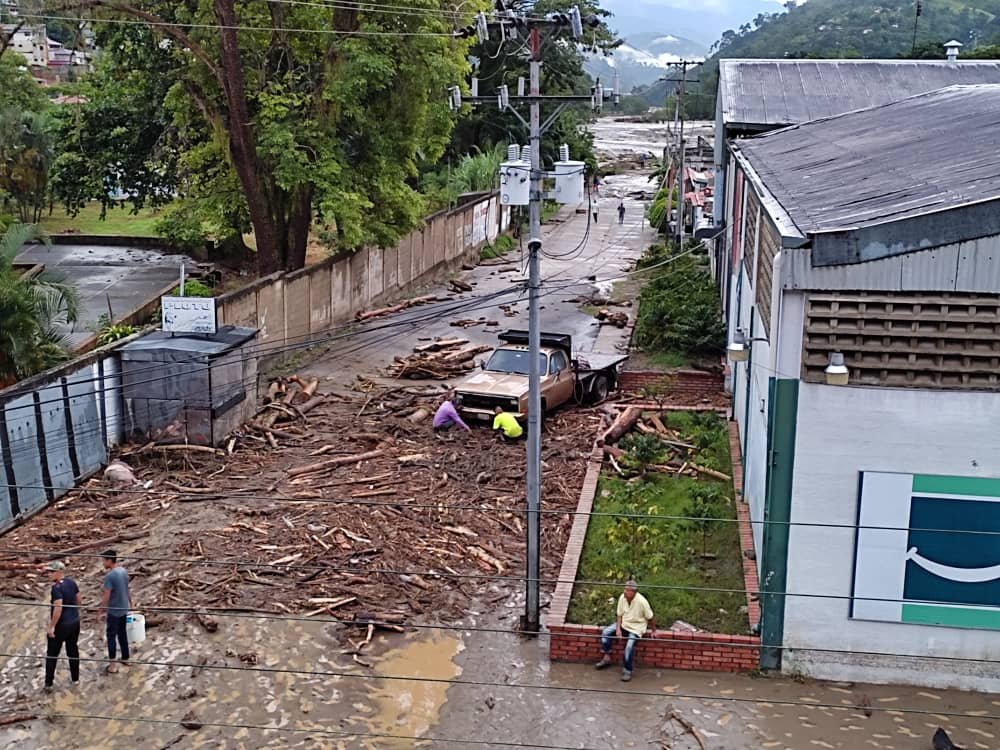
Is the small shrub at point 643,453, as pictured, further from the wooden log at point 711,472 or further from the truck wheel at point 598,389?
the truck wheel at point 598,389

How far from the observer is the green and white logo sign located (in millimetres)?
11695

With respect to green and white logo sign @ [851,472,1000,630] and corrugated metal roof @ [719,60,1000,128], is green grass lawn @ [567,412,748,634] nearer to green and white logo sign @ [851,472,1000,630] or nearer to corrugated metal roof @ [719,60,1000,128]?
green and white logo sign @ [851,472,1000,630]

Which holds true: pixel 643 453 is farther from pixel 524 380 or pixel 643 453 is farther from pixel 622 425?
pixel 524 380

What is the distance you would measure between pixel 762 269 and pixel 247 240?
95.3ft

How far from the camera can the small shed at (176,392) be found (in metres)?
19.9

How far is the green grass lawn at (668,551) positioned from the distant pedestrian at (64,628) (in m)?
5.71

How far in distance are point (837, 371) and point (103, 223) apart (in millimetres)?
42225

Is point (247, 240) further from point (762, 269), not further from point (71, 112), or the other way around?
point (762, 269)

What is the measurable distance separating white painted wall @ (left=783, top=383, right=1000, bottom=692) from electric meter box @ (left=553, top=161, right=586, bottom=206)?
11.0 feet

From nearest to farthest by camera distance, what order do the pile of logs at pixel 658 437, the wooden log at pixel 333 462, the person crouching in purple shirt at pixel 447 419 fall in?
the pile of logs at pixel 658 437, the wooden log at pixel 333 462, the person crouching in purple shirt at pixel 447 419

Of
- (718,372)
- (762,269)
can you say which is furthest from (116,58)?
(762,269)

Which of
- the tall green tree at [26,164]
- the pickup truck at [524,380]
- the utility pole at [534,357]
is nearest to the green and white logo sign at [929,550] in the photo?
the utility pole at [534,357]

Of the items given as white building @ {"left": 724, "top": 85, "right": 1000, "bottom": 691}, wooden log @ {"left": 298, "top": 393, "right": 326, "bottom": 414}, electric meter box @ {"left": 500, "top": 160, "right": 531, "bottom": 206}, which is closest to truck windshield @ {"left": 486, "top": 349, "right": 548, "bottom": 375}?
wooden log @ {"left": 298, "top": 393, "right": 326, "bottom": 414}

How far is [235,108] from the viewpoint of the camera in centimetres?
2622
